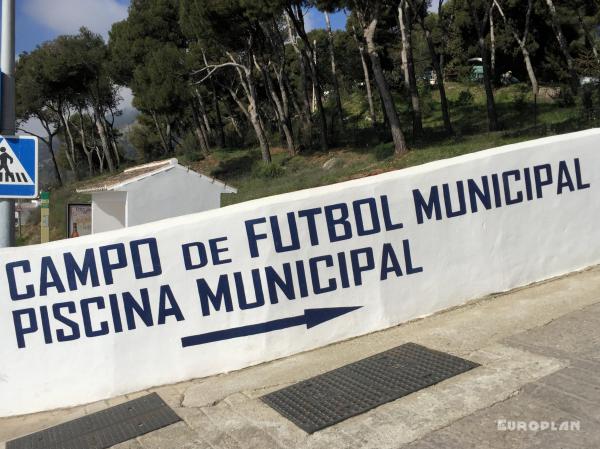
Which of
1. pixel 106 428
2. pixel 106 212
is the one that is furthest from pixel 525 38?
pixel 106 428

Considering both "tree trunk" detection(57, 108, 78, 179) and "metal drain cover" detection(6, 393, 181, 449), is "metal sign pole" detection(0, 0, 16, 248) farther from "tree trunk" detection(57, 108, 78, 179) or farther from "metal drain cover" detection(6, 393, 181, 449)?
"tree trunk" detection(57, 108, 78, 179)

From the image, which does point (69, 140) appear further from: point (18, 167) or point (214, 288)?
point (214, 288)

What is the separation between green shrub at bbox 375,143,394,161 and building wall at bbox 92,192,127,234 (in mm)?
12639

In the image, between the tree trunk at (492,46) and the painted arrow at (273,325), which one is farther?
the tree trunk at (492,46)

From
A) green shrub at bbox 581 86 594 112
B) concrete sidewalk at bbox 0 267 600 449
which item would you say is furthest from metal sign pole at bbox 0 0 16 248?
green shrub at bbox 581 86 594 112

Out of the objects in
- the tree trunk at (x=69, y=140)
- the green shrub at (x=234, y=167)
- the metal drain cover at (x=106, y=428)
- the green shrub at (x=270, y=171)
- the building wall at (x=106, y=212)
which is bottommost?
the metal drain cover at (x=106, y=428)

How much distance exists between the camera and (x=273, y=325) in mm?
5012

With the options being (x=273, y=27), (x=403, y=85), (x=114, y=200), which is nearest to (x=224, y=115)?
(x=403, y=85)

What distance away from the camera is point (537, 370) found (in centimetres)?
390

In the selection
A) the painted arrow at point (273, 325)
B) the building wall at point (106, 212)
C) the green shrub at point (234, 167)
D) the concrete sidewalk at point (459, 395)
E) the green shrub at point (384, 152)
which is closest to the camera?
the concrete sidewalk at point (459, 395)

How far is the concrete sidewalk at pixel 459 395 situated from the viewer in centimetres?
329

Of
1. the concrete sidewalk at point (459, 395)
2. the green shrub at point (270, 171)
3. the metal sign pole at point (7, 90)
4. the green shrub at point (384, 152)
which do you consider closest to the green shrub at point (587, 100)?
the green shrub at point (384, 152)

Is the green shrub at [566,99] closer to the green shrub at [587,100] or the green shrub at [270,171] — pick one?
the green shrub at [587,100]

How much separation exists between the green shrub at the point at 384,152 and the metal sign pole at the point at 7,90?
17140 millimetres
